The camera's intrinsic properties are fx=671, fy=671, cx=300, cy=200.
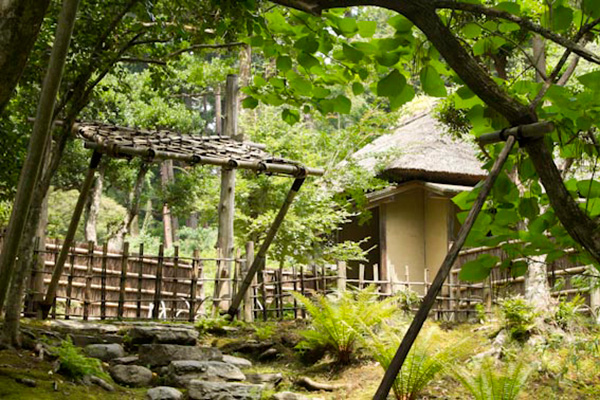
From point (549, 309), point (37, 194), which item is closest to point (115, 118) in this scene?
point (37, 194)

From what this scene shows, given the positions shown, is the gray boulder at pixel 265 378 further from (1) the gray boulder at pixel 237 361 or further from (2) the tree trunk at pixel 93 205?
(2) the tree trunk at pixel 93 205

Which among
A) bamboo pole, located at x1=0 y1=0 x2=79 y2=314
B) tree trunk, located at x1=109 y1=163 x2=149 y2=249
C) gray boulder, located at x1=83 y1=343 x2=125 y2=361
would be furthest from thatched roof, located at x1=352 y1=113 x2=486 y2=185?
bamboo pole, located at x1=0 y1=0 x2=79 y2=314

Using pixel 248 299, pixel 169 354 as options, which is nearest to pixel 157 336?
pixel 169 354

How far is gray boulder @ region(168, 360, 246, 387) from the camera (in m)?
6.32

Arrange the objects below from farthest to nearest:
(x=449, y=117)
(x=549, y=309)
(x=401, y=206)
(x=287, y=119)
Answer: (x=401, y=206), (x=449, y=117), (x=549, y=309), (x=287, y=119)

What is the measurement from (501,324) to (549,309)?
0.57m

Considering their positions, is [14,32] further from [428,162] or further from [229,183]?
[428,162]

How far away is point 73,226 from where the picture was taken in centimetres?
706

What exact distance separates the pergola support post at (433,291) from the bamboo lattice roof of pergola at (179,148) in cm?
502

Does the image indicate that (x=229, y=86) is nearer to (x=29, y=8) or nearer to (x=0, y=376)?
(x=0, y=376)

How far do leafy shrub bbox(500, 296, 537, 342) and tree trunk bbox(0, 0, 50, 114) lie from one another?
6500mm

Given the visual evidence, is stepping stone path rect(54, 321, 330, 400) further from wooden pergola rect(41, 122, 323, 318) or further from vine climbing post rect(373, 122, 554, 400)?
vine climbing post rect(373, 122, 554, 400)

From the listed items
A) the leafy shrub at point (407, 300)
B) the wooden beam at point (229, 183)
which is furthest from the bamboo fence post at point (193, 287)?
the leafy shrub at point (407, 300)

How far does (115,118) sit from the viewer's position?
51.9 feet
